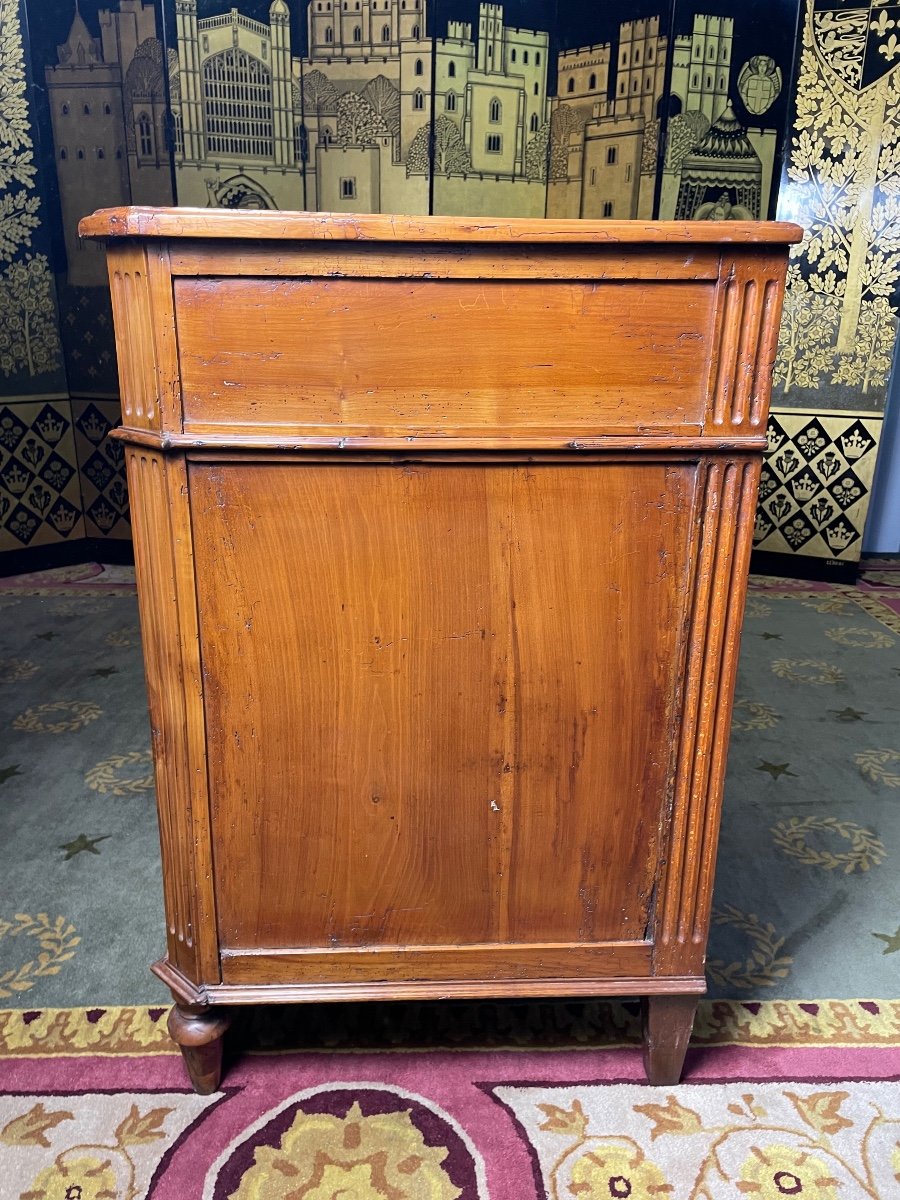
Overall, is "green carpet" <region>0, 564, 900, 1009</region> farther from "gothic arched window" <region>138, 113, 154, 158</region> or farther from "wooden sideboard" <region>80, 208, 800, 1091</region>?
"gothic arched window" <region>138, 113, 154, 158</region>

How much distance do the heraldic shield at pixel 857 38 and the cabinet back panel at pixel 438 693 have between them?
3.42m

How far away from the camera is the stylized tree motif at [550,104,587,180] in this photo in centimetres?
379

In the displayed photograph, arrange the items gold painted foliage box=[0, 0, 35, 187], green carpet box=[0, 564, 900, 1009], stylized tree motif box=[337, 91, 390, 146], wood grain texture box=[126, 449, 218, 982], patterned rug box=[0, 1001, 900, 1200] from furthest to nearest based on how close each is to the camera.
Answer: stylized tree motif box=[337, 91, 390, 146] < gold painted foliage box=[0, 0, 35, 187] < green carpet box=[0, 564, 900, 1009] < patterned rug box=[0, 1001, 900, 1200] < wood grain texture box=[126, 449, 218, 982]

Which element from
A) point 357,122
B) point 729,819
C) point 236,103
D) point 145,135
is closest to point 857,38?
point 357,122

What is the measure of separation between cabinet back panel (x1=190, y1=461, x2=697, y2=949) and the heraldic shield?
3.42 m

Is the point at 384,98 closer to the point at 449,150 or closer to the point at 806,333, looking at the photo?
the point at 449,150

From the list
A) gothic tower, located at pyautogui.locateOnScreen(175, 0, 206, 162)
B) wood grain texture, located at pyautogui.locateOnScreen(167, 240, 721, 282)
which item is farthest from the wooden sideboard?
gothic tower, located at pyautogui.locateOnScreen(175, 0, 206, 162)

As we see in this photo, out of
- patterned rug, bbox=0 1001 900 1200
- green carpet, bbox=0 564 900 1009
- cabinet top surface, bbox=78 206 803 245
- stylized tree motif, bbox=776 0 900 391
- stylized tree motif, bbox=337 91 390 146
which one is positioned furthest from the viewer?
stylized tree motif, bbox=337 91 390 146

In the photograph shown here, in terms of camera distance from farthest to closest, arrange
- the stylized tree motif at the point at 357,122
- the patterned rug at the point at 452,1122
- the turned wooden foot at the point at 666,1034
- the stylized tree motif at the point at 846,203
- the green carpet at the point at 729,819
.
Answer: the stylized tree motif at the point at 357,122 → the stylized tree motif at the point at 846,203 → the green carpet at the point at 729,819 → the turned wooden foot at the point at 666,1034 → the patterned rug at the point at 452,1122

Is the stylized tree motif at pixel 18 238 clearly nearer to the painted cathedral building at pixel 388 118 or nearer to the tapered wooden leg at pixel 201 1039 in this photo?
the painted cathedral building at pixel 388 118

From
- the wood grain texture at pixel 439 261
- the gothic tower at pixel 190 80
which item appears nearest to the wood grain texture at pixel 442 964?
the wood grain texture at pixel 439 261

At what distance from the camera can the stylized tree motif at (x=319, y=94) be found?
3711mm

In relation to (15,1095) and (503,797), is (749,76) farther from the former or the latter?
(15,1095)

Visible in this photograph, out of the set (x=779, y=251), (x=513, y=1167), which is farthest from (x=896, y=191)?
(x=513, y=1167)
